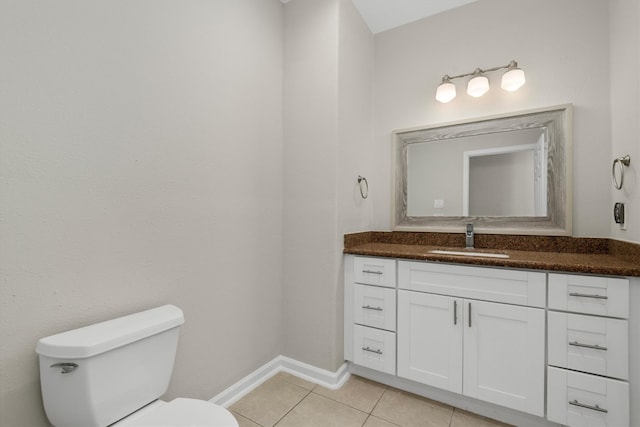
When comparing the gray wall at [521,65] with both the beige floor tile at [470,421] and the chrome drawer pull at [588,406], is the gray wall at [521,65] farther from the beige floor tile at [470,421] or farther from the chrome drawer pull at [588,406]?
the beige floor tile at [470,421]

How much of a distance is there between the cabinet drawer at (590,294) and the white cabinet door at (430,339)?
44 centimetres

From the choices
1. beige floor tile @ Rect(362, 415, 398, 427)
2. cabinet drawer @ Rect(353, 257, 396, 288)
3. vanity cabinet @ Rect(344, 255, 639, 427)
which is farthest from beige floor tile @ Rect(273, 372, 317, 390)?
cabinet drawer @ Rect(353, 257, 396, 288)

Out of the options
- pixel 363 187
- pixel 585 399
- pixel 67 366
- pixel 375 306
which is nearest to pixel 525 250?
pixel 585 399

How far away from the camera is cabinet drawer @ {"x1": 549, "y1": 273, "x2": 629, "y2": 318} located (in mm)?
1254

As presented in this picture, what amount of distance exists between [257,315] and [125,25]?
1654 millimetres

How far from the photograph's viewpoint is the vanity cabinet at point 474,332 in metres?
1.42

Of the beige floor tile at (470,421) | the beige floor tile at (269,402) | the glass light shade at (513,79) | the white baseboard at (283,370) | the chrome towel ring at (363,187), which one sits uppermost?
the glass light shade at (513,79)

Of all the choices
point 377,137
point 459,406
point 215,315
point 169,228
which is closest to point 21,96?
point 169,228

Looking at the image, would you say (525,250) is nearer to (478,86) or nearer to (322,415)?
(478,86)

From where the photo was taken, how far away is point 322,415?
1.58 meters

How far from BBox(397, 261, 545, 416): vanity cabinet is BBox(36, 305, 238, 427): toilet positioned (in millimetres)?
1140

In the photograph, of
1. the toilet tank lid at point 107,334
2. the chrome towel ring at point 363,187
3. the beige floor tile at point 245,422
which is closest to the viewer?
the toilet tank lid at point 107,334

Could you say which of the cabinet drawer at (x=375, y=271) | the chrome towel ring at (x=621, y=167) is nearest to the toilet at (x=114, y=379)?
the cabinet drawer at (x=375, y=271)

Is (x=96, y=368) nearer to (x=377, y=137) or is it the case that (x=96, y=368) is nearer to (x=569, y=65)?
(x=377, y=137)
